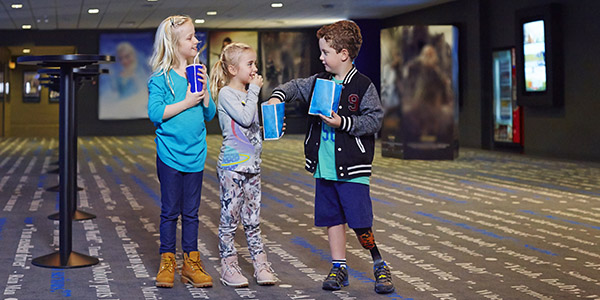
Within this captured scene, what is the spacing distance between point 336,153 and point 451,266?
1.09 metres

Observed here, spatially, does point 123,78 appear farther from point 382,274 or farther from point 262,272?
point 382,274

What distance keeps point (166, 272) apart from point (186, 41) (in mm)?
1042

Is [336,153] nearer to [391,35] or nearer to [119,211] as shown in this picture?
[119,211]

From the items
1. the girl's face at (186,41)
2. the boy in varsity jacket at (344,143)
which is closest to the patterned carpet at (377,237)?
the boy in varsity jacket at (344,143)

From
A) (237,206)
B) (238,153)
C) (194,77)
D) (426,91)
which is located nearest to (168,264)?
(237,206)

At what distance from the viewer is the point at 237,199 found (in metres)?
3.44

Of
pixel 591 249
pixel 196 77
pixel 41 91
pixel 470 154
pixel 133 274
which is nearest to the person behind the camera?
pixel 196 77

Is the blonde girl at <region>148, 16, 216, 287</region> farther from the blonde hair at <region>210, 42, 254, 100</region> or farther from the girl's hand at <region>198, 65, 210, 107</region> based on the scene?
the blonde hair at <region>210, 42, 254, 100</region>

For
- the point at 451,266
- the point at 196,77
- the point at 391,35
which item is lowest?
the point at 451,266

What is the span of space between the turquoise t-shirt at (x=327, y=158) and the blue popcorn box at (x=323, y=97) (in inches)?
7.4

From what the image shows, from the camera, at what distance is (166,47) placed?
335 cm

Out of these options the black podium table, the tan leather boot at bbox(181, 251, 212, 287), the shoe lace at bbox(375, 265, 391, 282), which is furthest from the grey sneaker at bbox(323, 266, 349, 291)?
the black podium table

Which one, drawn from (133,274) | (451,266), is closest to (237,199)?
(133,274)

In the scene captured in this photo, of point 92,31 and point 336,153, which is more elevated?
point 92,31
